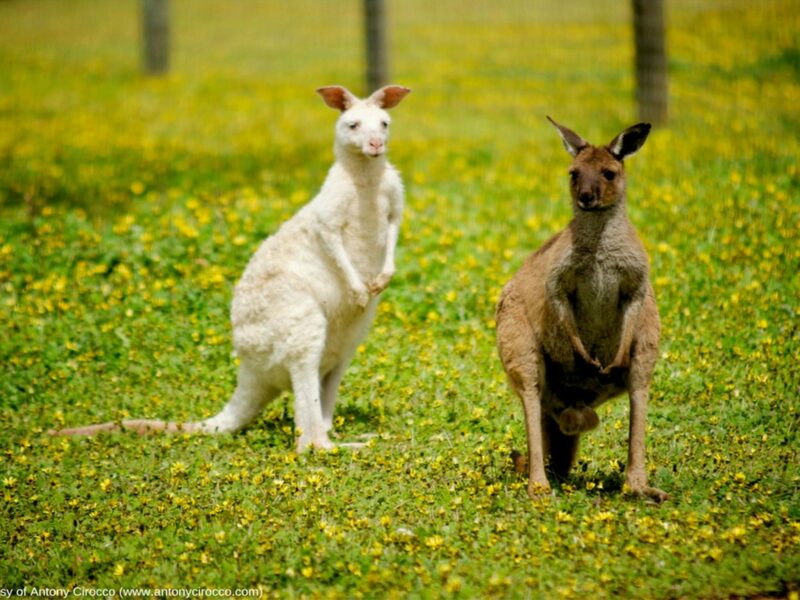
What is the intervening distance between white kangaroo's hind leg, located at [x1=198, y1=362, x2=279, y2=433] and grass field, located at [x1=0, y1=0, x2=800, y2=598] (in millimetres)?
163

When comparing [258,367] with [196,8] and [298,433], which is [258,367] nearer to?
[298,433]

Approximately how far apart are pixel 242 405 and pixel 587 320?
2.34m

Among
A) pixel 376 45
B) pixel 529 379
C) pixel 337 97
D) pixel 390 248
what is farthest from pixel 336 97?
pixel 376 45

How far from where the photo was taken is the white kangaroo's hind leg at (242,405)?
255 inches

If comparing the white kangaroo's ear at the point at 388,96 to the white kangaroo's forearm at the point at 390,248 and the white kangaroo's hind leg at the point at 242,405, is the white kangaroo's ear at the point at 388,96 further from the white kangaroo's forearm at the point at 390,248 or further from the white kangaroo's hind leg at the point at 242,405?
the white kangaroo's hind leg at the point at 242,405

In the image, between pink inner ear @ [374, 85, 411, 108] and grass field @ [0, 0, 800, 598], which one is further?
pink inner ear @ [374, 85, 411, 108]

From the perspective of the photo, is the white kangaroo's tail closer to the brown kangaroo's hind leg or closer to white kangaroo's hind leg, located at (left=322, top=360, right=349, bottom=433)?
white kangaroo's hind leg, located at (left=322, top=360, right=349, bottom=433)

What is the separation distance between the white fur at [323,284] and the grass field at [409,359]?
0.27 metres

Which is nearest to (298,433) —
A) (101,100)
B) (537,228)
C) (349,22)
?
(537,228)

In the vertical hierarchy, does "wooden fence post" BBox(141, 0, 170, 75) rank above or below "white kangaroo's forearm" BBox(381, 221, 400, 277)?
above

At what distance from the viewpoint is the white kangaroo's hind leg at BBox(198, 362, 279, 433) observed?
648 cm

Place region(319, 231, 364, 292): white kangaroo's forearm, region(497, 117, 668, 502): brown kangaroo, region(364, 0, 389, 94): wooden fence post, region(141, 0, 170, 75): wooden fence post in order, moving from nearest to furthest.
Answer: region(497, 117, 668, 502): brown kangaroo < region(319, 231, 364, 292): white kangaroo's forearm < region(364, 0, 389, 94): wooden fence post < region(141, 0, 170, 75): wooden fence post

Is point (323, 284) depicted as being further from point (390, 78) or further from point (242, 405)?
point (390, 78)

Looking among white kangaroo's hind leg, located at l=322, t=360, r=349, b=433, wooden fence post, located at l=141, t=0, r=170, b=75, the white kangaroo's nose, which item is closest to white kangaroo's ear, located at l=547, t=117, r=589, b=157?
the white kangaroo's nose
